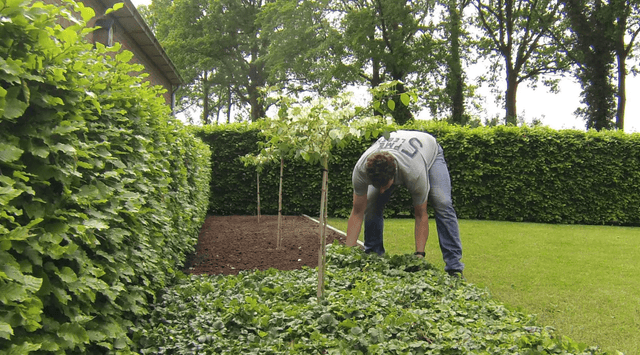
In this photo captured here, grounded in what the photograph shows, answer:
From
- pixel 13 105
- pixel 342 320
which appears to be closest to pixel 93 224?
pixel 13 105

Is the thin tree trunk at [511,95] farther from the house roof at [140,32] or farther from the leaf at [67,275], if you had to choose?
the leaf at [67,275]

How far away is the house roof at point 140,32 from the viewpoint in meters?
9.55

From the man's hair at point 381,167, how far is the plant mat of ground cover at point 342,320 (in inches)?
41.5

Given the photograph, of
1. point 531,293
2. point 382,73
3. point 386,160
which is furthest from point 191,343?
point 382,73

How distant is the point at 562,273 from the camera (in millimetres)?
5672

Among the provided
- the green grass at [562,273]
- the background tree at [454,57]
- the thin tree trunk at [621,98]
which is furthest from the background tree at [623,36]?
the green grass at [562,273]

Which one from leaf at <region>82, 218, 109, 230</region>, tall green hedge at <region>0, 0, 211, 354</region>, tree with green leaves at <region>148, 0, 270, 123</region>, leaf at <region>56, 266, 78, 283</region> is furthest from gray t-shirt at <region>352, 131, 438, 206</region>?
tree with green leaves at <region>148, 0, 270, 123</region>

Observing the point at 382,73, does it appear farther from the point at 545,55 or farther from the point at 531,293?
the point at 531,293

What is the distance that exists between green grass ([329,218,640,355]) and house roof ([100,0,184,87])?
664cm

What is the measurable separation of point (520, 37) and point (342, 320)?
25472mm

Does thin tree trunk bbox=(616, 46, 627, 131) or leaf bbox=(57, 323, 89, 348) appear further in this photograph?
thin tree trunk bbox=(616, 46, 627, 131)

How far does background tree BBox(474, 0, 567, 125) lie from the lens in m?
23.0

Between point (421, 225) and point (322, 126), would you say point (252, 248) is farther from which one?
point (322, 126)

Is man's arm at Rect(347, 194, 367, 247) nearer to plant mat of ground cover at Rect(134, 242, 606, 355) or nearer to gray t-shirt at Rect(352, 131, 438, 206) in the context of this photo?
gray t-shirt at Rect(352, 131, 438, 206)
